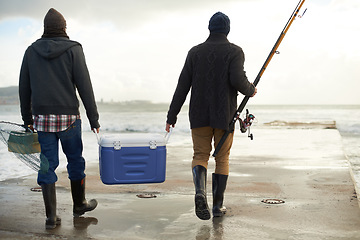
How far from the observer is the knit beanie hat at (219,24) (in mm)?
3891

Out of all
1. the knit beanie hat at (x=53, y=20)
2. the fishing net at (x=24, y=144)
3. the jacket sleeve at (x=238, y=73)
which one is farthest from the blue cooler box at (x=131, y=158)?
the knit beanie hat at (x=53, y=20)

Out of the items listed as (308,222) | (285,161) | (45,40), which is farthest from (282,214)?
(285,161)

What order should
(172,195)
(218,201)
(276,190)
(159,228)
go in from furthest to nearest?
1. (276,190)
2. (172,195)
3. (218,201)
4. (159,228)

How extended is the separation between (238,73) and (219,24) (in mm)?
501

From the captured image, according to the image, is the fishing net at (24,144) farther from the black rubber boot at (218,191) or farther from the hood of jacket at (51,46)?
the black rubber boot at (218,191)

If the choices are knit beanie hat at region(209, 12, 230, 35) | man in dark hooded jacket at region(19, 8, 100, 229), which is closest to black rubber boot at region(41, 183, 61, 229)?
man in dark hooded jacket at region(19, 8, 100, 229)

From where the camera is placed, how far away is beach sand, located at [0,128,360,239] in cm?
352

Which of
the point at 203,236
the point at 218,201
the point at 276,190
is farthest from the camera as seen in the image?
the point at 276,190

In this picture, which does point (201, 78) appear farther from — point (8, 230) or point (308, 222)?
point (8, 230)

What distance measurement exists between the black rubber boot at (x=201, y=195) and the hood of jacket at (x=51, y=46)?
153 cm

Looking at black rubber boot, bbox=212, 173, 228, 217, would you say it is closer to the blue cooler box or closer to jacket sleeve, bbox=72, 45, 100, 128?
the blue cooler box

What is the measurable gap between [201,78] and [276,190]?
2.12 meters

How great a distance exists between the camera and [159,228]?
12.0 feet

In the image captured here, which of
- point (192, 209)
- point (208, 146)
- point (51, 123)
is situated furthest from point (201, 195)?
point (51, 123)
